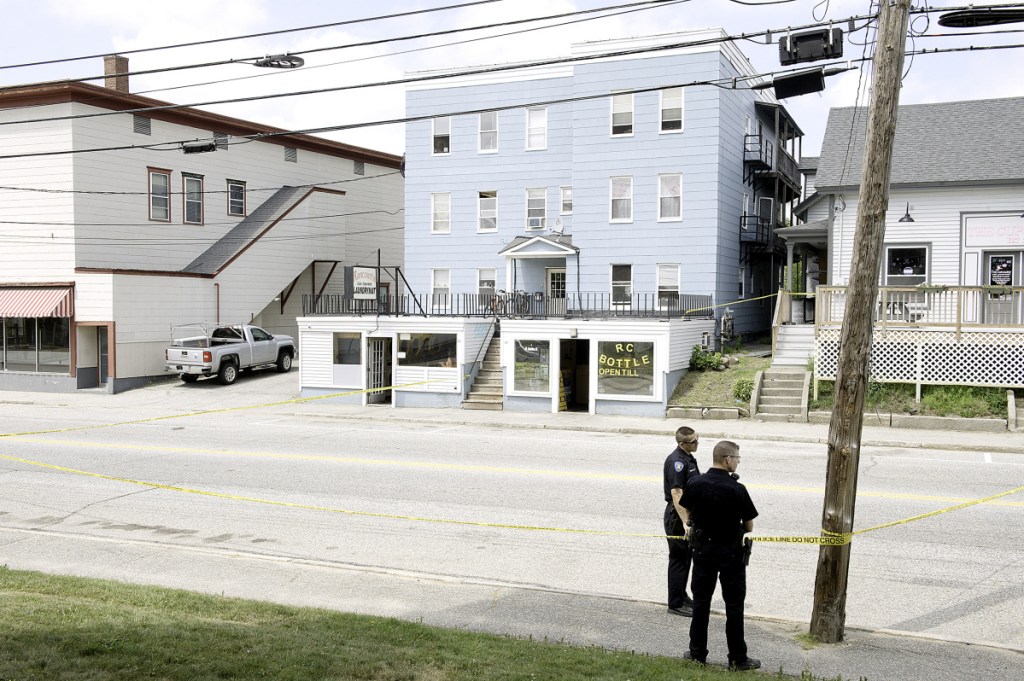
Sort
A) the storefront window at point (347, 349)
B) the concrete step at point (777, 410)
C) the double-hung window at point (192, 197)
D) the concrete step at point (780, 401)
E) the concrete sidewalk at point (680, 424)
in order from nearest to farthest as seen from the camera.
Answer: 1. the concrete sidewalk at point (680, 424)
2. the concrete step at point (777, 410)
3. the concrete step at point (780, 401)
4. the storefront window at point (347, 349)
5. the double-hung window at point (192, 197)

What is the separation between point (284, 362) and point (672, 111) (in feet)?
56.2

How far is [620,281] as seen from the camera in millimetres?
33438

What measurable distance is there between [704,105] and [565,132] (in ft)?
18.0

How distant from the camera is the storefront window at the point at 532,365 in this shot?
25.9m

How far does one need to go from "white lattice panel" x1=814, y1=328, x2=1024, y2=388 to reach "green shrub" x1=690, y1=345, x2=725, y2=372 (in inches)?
152

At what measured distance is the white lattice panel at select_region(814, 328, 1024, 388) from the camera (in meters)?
22.0

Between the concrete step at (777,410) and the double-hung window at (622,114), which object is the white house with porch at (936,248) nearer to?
the concrete step at (777,410)

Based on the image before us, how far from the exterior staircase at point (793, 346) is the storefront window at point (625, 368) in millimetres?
3759

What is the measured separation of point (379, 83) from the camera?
17.6 meters

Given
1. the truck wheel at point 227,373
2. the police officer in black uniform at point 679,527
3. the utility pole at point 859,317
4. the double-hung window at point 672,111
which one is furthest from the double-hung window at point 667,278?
the utility pole at point 859,317

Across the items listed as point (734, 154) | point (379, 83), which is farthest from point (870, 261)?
point (734, 154)

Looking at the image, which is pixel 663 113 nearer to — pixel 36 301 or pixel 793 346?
pixel 793 346

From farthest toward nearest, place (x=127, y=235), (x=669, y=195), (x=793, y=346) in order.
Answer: (x=127, y=235) → (x=669, y=195) → (x=793, y=346)

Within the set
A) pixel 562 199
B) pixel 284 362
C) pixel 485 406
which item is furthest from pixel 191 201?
pixel 485 406
